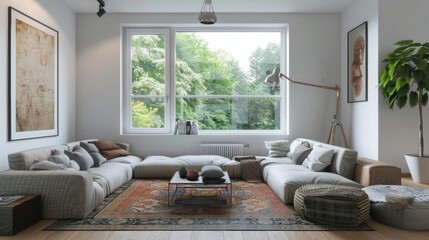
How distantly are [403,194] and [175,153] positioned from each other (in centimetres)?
410

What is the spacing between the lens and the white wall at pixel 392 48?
5074mm

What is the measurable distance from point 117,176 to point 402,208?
344 centimetres

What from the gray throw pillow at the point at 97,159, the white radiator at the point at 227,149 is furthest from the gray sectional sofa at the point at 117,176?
the white radiator at the point at 227,149

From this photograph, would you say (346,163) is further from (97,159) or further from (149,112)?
(149,112)

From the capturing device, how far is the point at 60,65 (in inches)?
228

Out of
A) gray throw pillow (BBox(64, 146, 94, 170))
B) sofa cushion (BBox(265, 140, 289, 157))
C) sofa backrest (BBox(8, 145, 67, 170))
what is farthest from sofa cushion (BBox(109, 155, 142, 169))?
sofa cushion (BBox(265, 140, 289, 157))

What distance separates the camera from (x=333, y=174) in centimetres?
404

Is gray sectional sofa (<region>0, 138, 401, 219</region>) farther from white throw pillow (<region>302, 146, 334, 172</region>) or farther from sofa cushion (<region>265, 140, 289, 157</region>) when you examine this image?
sofa cushion (<region>265, 140, 289, 157</region>)

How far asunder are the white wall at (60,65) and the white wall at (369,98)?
5.15 metres

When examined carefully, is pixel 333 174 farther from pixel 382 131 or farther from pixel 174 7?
pixel 174 7

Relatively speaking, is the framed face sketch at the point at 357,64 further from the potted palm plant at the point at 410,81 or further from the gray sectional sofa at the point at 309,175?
the gray sectional sofa at the point at 309,175

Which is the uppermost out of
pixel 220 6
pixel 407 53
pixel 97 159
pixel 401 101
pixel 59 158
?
pixel 220 6

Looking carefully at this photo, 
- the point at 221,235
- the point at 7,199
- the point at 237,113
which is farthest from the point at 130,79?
the point at 221,235

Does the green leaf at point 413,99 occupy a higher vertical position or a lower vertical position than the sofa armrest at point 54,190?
higher
